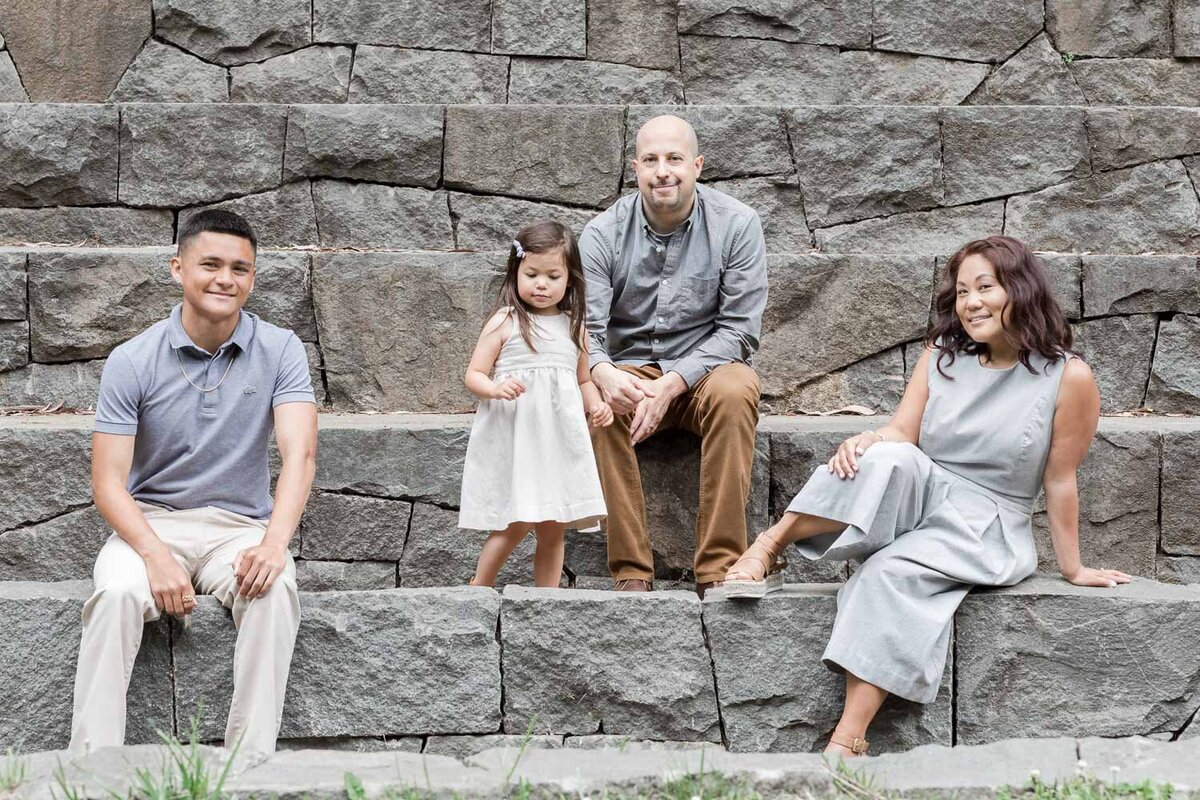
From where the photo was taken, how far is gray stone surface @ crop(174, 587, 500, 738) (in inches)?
117

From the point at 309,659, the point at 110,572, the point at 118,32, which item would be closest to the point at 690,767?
the point at 309,659

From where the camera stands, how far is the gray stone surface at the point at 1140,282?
427cm

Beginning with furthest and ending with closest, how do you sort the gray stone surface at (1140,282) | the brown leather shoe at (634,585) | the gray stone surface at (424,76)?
1. the gray stone surface at (424,76)
2. the gray stone surface at (1140,282)
3. the brown leather shoe at (634,585)

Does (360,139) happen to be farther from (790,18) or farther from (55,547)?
(790,18)

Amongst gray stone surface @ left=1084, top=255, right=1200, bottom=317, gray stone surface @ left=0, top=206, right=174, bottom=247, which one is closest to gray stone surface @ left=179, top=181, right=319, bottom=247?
gray stone surface @ left=0, top=206, right=174, bottom=247

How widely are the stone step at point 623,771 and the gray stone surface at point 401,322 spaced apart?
2.09 m

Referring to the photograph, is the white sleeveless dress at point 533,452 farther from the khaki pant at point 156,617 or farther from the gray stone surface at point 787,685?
the khaki pant at point 156,617

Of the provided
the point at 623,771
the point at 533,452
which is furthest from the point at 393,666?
the point at 623,771

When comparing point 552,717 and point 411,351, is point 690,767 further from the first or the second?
point 411,351

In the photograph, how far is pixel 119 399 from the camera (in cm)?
293

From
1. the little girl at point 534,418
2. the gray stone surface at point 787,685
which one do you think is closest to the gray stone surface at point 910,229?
the little girl at point 534,418

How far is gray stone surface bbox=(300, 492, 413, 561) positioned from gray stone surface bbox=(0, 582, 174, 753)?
0.98 m

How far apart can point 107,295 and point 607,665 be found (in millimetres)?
2270

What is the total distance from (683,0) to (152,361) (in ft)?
11.6
